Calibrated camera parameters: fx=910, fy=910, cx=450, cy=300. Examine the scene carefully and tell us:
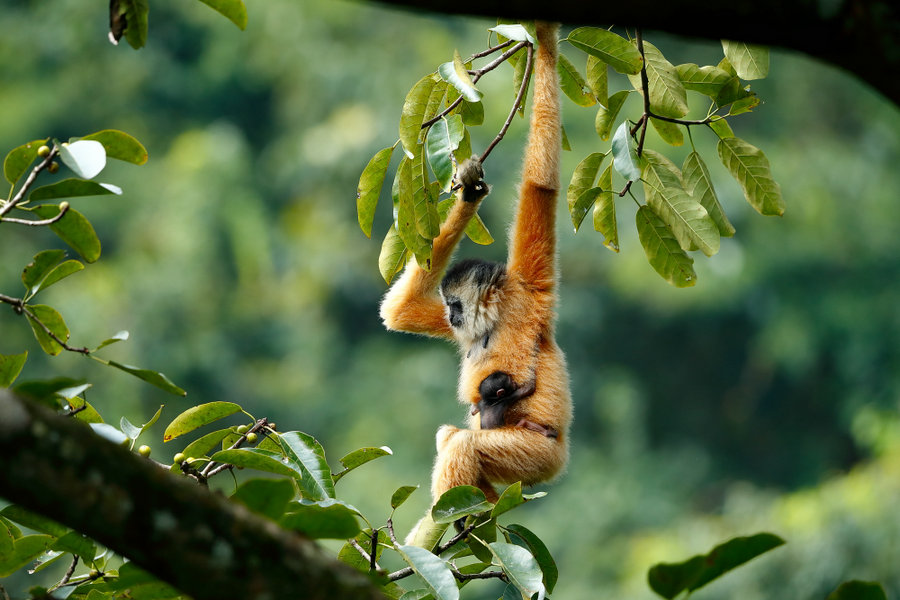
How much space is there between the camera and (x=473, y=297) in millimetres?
3949

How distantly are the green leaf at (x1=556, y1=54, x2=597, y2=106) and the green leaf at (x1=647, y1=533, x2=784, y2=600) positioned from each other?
7.03ft

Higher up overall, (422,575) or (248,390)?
(248,390)

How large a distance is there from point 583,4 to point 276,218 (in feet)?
60.9

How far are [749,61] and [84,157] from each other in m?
1.99

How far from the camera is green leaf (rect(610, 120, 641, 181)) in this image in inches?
99.7

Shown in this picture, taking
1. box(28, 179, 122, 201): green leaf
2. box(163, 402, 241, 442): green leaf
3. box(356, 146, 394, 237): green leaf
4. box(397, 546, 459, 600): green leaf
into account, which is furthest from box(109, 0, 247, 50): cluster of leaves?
box(397, 546, 459, 600): green leaf

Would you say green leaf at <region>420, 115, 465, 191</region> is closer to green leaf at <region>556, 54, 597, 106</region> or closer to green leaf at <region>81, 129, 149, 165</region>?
green leaf at <region>556, 54, 597, 106</region>

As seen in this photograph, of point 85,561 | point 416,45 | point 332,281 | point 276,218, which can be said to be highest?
point 416,45

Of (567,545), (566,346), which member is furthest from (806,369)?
(567,545)

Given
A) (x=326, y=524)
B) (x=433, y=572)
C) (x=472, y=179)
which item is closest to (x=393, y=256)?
(x=472, y=179)

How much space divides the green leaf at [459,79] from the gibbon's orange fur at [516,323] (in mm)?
710

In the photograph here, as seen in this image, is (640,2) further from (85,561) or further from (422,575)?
(85,561)

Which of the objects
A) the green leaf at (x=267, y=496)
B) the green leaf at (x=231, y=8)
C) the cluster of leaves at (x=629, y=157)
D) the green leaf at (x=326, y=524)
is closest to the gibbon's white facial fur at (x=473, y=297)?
the cluster of leaves at (x=629, y=157)

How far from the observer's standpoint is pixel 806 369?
59.2ft
